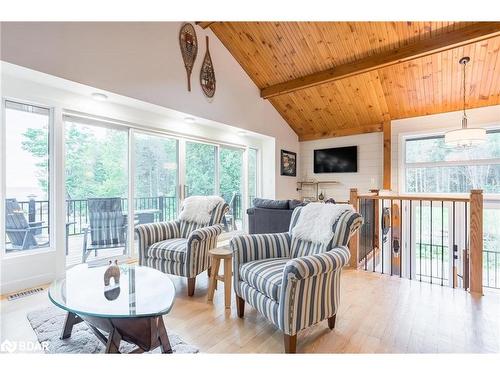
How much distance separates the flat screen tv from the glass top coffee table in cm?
497

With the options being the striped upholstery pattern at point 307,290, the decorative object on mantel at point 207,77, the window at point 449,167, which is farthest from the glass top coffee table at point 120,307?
the window at point 449,167

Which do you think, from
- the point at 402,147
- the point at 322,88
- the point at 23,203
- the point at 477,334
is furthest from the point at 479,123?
the point at 23,203

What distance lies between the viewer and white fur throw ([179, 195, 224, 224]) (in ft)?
9.80

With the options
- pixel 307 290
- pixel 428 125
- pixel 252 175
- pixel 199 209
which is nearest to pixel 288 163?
pixel 252 175

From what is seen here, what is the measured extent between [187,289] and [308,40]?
3882 mm

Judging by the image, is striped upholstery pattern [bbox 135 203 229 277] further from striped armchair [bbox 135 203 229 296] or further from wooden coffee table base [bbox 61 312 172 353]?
wooden coffee table base [bbox 61 312 172 353]

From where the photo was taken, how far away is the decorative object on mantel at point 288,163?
586 cm

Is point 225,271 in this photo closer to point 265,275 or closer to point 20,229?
point 265,275

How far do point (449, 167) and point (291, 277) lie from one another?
4.75 m

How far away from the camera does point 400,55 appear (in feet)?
11.9

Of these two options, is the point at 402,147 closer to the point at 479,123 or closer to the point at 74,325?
the point at 479,123

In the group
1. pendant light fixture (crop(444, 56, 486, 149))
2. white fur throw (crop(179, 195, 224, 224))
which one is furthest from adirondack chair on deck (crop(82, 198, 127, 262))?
pendant light fixture (crop(444, 56, 486, 149))

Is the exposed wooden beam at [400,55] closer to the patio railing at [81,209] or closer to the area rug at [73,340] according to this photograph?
the patio railing at [81,209]
